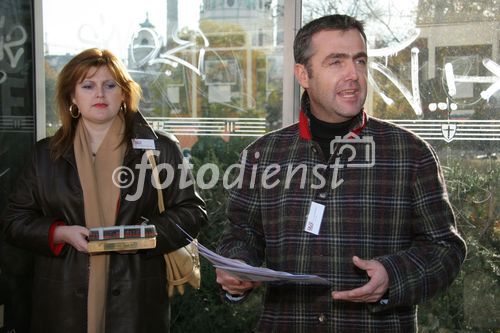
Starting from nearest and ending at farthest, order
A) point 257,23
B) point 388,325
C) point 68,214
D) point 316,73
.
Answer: point 388,325 < point 316,73 < point 68,214 < point 257,23

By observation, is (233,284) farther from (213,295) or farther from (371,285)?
(213,295)

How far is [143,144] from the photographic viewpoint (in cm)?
345

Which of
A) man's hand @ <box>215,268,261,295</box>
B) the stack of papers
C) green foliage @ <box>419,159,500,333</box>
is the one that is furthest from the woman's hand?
green foliage @ <box>419,159,500,333</box>

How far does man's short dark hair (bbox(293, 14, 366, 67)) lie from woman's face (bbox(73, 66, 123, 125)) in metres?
1.19

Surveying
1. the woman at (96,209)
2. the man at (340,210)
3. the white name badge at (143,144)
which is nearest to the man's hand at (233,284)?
the man at (340,210)

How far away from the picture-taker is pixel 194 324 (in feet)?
15.1

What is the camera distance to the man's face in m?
2.54

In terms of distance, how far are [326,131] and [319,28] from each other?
404 mm

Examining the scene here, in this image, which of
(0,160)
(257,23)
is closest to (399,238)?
(257,23)

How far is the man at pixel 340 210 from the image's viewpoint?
2363 millimetres

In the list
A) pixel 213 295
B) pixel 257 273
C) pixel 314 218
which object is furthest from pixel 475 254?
pixel 257 273

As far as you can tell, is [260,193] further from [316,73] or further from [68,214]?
[68,214]

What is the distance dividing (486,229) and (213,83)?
1935 millimetres

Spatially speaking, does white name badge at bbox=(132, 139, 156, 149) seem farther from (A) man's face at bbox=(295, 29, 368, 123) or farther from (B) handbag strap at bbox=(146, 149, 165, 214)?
(A) man's face at bbox=(295, 29, 368, 123)
